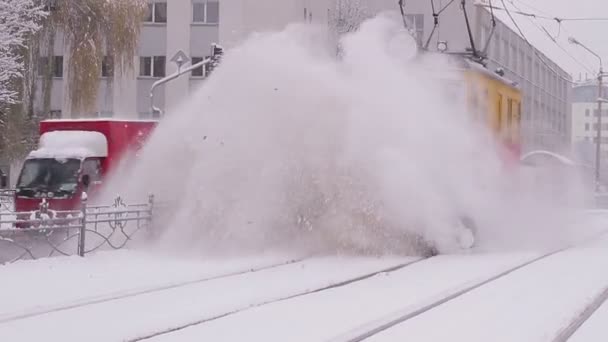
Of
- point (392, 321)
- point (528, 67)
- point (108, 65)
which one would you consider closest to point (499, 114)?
point (392, 321)

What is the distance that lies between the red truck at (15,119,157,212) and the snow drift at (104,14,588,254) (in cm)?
377

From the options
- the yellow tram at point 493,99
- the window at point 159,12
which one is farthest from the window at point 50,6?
the yellow tram at point 493,99

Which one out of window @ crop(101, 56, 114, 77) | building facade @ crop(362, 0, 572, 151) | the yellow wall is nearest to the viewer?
the yellow wall

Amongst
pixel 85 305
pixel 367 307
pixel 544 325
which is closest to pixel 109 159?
pixel 85 305

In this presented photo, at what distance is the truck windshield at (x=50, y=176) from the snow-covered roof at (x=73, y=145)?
157mm

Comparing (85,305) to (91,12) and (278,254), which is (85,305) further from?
(91,12)

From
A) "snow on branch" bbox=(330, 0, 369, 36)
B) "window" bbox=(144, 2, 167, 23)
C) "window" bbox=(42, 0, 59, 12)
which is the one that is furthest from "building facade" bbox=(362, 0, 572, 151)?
"window" bbox=(42, 0, 59, 12)

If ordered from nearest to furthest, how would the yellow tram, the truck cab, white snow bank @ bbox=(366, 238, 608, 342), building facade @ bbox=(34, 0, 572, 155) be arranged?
white snow bank @ bbox=(366, 238, 608, 342) → the yellow tram → the truck cab → building facade @ bbox=(34, 0, 572, 155)

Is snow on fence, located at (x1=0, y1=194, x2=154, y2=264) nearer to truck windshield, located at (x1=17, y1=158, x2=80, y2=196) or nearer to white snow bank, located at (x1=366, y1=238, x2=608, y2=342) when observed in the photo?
truck windshield, located at (x1=17, y1=158, x2=80, y2=196)

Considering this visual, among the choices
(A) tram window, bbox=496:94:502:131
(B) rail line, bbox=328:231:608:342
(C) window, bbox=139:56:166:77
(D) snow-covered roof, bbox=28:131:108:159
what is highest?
(C) window, bbox=139:56:166:77

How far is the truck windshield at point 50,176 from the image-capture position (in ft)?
61.3

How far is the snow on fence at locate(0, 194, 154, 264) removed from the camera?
13.7 meters

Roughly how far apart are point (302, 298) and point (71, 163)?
34.0 feet

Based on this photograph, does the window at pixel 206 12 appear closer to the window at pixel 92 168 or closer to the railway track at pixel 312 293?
the window at pixel 92 168
